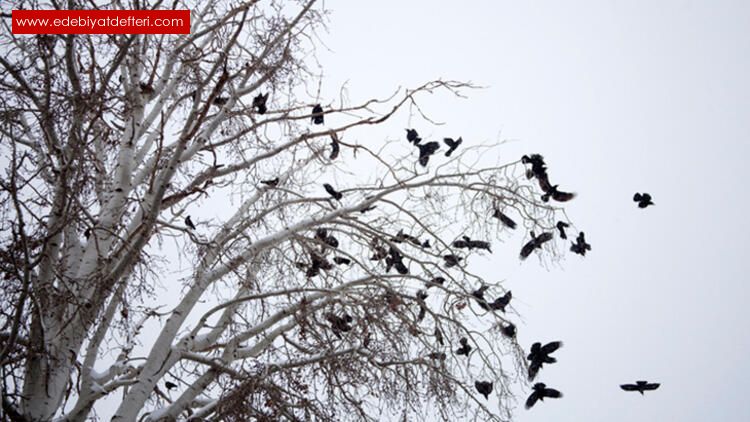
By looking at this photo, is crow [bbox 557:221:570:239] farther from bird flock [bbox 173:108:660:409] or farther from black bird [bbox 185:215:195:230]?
black bird [bbox 185:215:195:230]

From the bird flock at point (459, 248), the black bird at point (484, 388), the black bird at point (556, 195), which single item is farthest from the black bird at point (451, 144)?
the black bird at point (484, 388)

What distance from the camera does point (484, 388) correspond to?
17.7 feet

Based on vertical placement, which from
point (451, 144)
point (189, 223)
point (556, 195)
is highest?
point (451, 144)

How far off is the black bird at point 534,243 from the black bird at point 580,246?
14.0 inches

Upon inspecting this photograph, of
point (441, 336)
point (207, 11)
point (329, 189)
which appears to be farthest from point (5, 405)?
point (207, 11)

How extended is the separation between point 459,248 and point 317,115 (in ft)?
6.59

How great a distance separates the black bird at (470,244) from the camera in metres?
5.99

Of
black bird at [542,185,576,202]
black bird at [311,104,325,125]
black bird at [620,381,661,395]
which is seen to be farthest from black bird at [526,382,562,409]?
black bird at [311,104,325,125]

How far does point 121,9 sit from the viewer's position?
604 cm

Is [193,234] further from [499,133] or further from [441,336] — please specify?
[499,133]

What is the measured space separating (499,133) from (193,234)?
10.9 ft

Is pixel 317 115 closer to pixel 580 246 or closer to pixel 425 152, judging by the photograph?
pixel 425 152

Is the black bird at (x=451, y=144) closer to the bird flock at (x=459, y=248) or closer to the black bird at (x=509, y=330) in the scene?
the bird flock at (x=459, y=248)

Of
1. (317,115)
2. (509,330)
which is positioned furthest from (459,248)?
(317,115)
